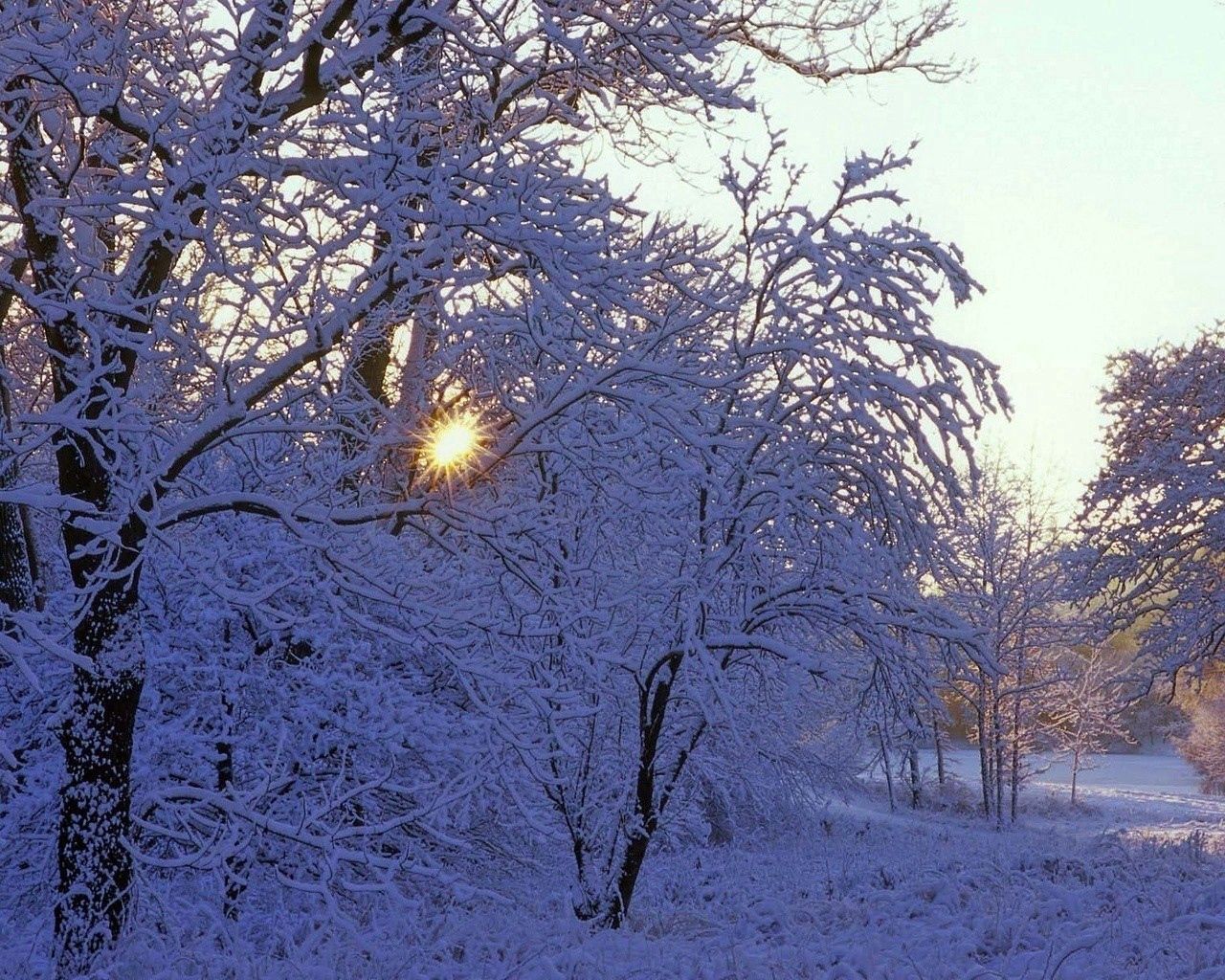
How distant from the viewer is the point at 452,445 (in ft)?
19.6

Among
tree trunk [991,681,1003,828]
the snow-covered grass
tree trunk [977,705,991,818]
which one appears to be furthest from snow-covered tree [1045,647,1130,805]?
the snow-covered grass

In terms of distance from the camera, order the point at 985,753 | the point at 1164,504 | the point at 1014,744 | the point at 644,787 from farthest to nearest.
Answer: the point at 985,753 < the point at 1014,744 < the point at 1164,504 < the point at 644,787

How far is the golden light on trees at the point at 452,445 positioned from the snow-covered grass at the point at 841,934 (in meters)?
2.52

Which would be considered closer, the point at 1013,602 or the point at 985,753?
the point at 1013,602

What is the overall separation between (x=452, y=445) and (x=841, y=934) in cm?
362

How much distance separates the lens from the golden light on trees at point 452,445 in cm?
596

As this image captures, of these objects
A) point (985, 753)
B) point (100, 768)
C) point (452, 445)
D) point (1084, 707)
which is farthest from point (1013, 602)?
point (100, 768)

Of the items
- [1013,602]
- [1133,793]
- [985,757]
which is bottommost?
[1133,793]

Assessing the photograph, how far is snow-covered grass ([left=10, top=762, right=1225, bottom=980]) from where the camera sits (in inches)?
207

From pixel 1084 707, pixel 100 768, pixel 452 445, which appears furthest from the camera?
pixel 1084 707

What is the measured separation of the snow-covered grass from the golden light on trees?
2.52 meters

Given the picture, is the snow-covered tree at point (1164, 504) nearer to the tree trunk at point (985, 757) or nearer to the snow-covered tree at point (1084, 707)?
the tree trunk at point (985, 757)

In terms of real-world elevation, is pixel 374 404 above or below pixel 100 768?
above

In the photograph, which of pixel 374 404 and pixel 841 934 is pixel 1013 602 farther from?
pixel 374 404
